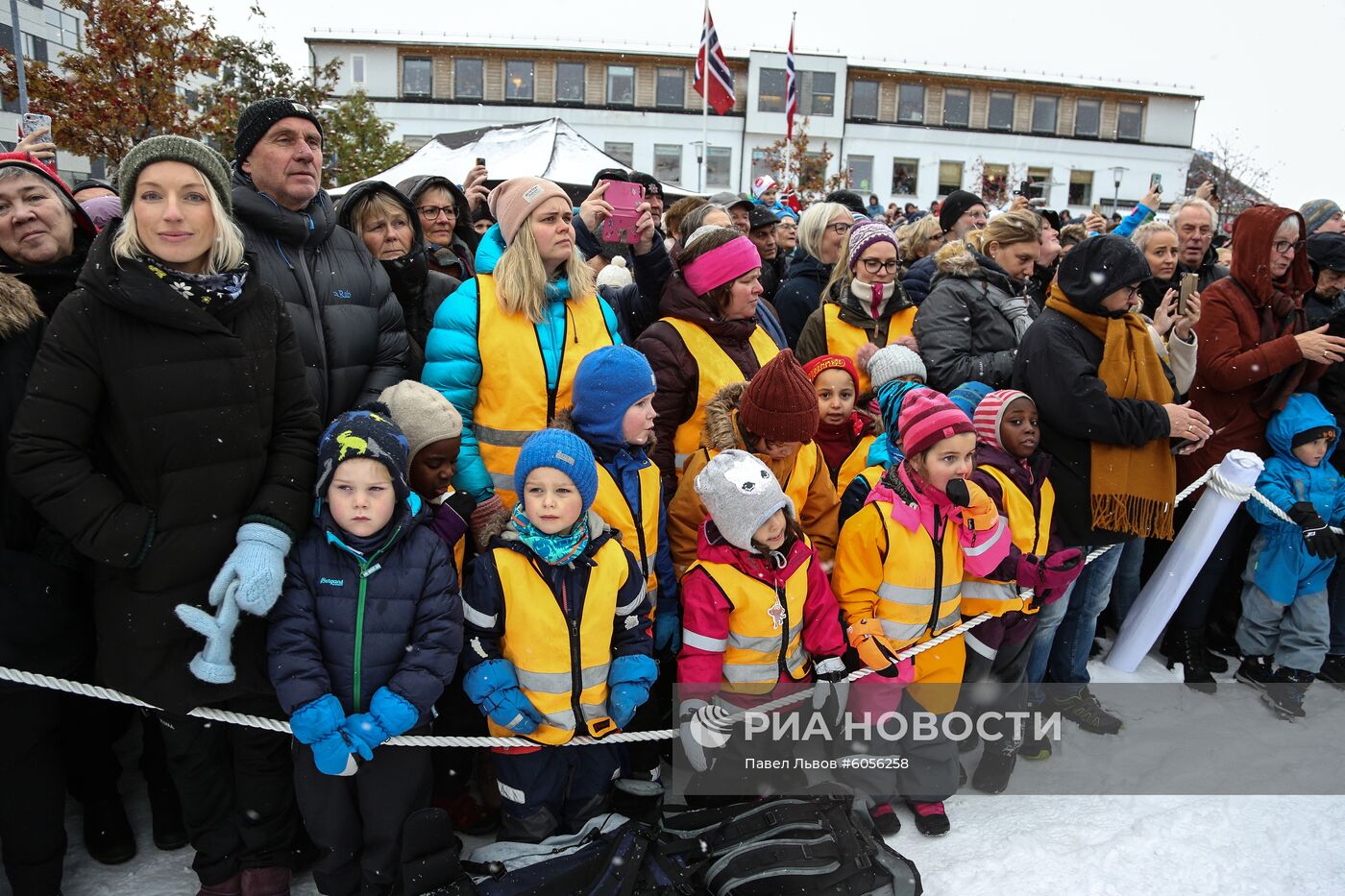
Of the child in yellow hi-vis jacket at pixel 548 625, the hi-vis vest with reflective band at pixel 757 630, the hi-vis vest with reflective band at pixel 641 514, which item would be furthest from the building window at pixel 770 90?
the child in yellow hi-vis jacket at pixel 548 625

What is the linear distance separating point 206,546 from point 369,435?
55cm

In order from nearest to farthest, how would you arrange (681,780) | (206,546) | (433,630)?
(206,546) → (433,630) → (681,780)

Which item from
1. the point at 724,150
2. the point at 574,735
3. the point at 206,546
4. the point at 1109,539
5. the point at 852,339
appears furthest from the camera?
the point at 724,150

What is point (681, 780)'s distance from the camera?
3371mm

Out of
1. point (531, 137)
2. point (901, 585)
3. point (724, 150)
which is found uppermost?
point (724, 150)

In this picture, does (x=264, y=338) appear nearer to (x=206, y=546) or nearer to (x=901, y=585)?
(x=206, y=546)

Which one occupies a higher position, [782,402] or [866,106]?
[866,106]

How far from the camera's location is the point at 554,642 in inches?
103

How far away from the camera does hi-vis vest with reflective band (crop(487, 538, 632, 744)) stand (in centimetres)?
262

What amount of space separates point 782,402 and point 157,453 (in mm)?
2047

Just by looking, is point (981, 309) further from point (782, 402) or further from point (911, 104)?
point (911, 104)

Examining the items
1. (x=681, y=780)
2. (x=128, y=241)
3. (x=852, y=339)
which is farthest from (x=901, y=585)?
(x=128, y=241)

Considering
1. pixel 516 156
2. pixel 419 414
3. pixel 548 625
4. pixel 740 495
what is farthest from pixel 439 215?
pixel 516 156

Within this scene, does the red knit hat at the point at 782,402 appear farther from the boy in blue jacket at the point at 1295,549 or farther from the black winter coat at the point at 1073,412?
the boy in blue jacket at the point at 1295,549
